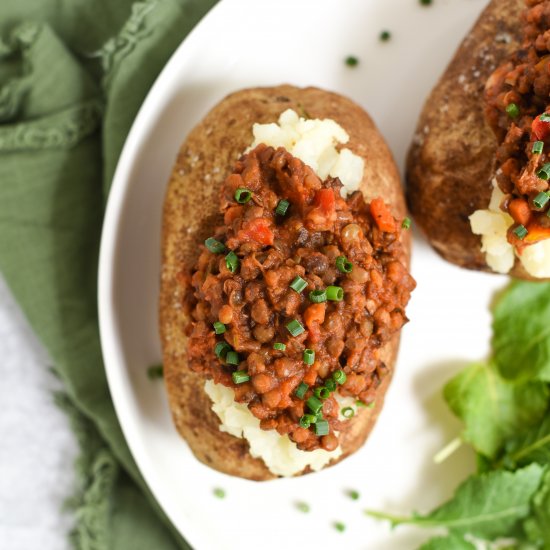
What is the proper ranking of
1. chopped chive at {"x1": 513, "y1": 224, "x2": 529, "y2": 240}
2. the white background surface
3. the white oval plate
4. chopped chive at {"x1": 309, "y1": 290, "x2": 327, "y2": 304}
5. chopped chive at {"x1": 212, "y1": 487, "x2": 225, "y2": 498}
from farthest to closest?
the white background surface, chopped chive at {"x1": 212, "y1": 487, "x2": 225, "y2": 498}, the white oval plate, chopped chive at {"x1": 513, "y1": 224, "x2": 529, "y2": 240}, chopped chive at {"x1": 309, "y1": 290, "x2": 327, "y2": 304}

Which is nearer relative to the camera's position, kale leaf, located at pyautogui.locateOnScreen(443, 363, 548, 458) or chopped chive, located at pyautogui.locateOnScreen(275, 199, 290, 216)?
chopped chive, located at pyautogui.locateOnScreen(275, 199, 290, 216)

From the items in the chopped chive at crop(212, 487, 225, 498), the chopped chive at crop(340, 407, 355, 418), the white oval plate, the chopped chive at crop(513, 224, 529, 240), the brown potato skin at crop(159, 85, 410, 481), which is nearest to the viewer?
the chopped chive at crop(513, 224, 529, 240)

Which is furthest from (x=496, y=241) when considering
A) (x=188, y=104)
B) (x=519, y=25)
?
(x=188, y=104)

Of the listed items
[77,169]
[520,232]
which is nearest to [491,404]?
[520,232]

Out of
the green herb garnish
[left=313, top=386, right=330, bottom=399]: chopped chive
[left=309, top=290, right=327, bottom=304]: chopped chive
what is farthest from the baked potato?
the green herb garnish

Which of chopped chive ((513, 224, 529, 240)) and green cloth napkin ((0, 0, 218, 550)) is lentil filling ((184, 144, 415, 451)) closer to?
chopped chive ((513, 224, 529, 240))

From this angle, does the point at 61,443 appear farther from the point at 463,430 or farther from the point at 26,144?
the point at 463,430
